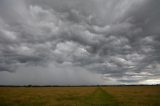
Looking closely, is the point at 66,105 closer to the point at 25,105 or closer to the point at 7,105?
the point at 25,105

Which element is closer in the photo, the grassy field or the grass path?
the grass path

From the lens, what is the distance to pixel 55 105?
2297 centimetres

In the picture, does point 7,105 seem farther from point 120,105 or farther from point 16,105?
point 120,105

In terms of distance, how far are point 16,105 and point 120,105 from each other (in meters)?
13.9

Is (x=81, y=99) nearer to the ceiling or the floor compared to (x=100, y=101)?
Result: nearer to the ceiling

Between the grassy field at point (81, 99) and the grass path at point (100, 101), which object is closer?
the grass path at point (100, 101)

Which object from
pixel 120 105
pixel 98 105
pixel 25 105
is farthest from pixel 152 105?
pixel 25 105

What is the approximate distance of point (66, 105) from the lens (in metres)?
22.8

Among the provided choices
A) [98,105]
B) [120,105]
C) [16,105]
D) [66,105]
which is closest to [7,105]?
[16,105]

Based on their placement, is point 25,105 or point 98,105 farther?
point 25,105

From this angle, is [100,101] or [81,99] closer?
[100,101]

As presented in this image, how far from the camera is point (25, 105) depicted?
75.8 feet

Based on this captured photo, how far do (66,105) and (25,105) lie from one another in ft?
18.3

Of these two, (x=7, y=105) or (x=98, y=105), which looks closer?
(x=98, y=105)
